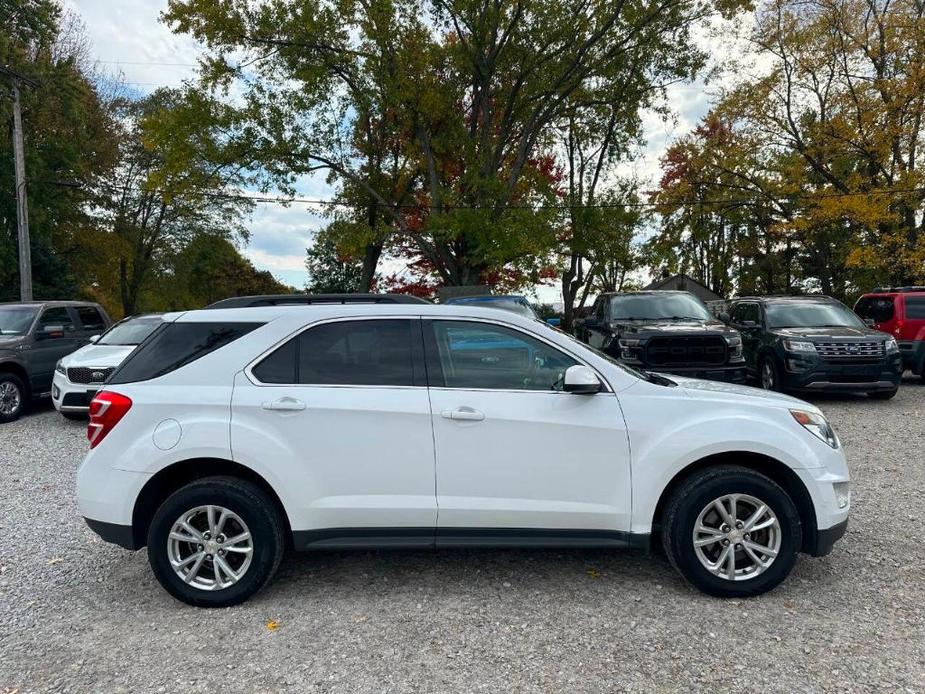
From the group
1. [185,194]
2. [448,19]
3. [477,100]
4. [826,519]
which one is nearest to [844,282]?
[477,100]

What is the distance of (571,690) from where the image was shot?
259cm

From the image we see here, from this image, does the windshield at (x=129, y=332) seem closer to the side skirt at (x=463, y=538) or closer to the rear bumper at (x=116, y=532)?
the rear bumper at (x=116, y=532)

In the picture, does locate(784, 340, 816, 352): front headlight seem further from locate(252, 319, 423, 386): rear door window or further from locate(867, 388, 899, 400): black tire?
locate(252, 319, 423, 386): rear door window

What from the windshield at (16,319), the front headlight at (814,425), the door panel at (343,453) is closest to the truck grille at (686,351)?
the front headlight at (814,425)

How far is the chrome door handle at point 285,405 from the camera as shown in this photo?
325 cm

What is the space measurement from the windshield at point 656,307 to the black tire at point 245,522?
7.84 m

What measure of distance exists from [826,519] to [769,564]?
0.40 meters

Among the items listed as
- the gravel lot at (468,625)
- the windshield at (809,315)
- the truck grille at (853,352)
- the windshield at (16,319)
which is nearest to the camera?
the gravel lot at (468,625)

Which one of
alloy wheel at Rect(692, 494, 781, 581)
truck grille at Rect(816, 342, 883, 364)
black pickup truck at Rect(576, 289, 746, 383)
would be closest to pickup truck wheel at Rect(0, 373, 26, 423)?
black pickup truck at Rect(576, 289, 746, 383)

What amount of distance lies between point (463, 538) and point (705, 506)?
1333mm

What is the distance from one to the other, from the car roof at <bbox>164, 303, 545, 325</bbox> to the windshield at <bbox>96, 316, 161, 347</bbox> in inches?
266

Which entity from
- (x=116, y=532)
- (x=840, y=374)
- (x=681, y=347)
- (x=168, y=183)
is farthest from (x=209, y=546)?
(x=168, y=183)

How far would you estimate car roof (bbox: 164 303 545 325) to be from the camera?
137 inches

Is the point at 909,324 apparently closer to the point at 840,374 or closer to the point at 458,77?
the point at 840,374
